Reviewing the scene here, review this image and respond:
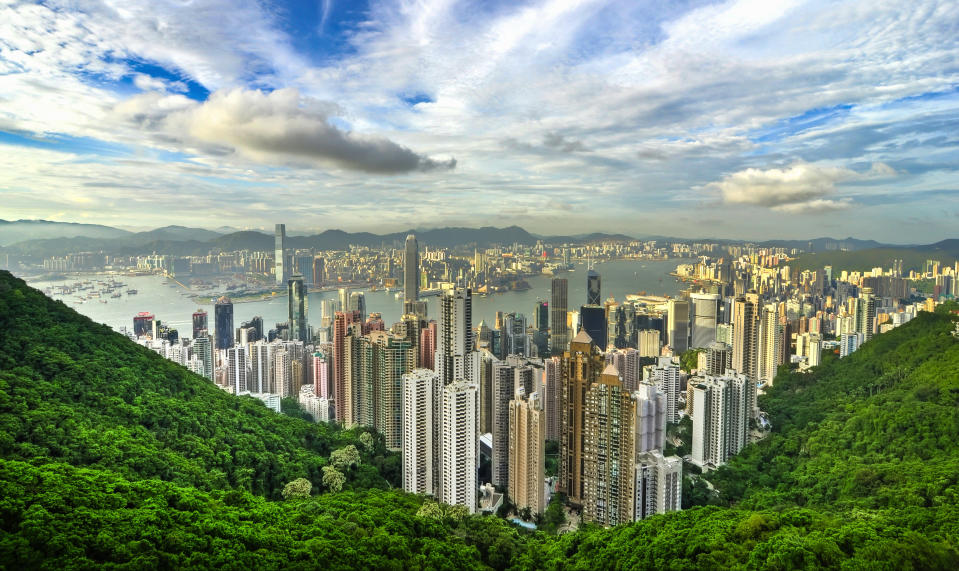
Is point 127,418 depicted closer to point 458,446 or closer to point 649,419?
point 458,446

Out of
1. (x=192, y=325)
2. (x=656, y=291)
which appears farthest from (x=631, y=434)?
(x=656, y=291)

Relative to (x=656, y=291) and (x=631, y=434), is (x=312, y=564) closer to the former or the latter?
(x=631, y=434)

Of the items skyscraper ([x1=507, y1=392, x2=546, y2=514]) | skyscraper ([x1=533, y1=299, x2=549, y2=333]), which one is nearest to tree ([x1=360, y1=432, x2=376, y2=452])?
skyscraper ([x1=507, y1=392, x2=546, y2=514])

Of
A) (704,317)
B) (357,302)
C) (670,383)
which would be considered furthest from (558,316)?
(670,383)

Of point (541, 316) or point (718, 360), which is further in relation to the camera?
point (541, 316)

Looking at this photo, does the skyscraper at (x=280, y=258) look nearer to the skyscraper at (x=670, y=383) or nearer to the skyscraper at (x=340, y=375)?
the skyscraper at (x=340, y=375)

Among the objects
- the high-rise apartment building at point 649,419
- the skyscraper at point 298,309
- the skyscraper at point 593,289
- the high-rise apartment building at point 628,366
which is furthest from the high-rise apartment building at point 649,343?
the skyscraper at point 298,309
